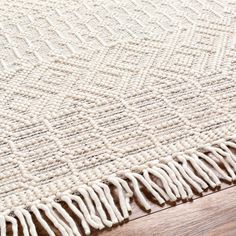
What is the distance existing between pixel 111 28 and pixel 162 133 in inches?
17.4

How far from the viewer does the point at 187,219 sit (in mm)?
716

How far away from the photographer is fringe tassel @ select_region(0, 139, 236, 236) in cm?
70

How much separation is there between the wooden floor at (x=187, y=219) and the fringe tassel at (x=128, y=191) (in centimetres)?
1

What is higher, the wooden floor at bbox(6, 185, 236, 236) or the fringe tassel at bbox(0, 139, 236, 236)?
the fringe tassel at bbox(0, 139, 236, 236)

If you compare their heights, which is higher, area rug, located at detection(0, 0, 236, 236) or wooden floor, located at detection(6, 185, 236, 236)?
area rug, located at detection(0, 0, 236, 236)

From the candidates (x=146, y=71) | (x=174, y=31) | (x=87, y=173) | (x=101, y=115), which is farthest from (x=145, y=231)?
(x=174, y=31)

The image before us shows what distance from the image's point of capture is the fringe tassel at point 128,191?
0.70 m

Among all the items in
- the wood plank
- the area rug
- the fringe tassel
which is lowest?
the wood plank

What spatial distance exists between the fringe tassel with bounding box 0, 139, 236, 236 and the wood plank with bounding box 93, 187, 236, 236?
17mm

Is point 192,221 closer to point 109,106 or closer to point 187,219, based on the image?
point 187,219

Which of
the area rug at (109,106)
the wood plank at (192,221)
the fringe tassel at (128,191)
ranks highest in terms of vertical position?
the area rug at (109,106)

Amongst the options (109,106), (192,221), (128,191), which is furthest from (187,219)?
(109,106)

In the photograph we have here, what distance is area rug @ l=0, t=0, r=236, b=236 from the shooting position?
741 millimetres

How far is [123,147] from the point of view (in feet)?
2.71
